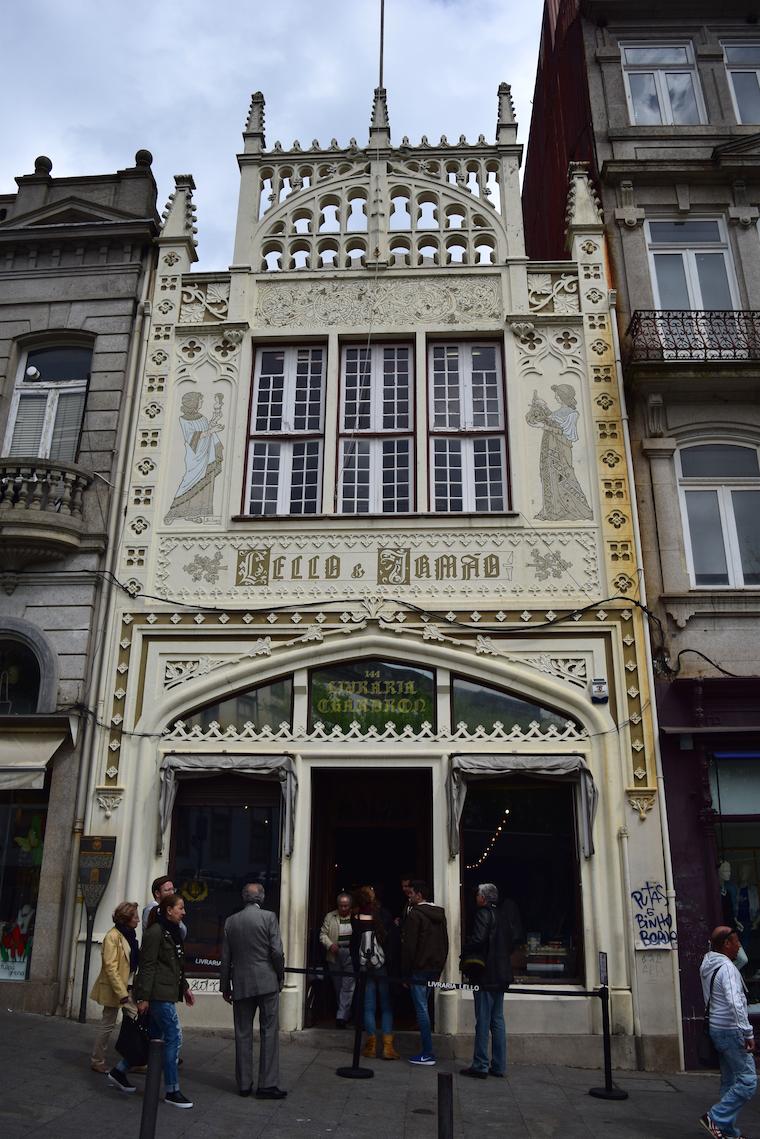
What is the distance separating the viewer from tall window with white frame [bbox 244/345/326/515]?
45.0 feet

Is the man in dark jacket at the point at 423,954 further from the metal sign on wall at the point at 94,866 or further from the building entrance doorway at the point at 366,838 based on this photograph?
the metal sign on wall at the point at 94,866

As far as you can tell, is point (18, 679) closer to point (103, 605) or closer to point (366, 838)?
point (103, 605)

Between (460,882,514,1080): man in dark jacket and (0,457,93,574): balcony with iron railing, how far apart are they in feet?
25.3

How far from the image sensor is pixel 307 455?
13984mm

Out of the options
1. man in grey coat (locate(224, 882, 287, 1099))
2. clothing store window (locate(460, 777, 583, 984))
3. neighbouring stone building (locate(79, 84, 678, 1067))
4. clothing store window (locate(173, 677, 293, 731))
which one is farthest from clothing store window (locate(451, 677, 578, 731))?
man in grey coat (locate(224, 882, 287, 1099))

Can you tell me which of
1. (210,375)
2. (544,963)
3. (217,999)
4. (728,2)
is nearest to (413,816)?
(544,963)

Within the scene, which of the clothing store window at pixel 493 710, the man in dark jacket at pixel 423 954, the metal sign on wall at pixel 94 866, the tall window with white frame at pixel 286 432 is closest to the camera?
the man in dark jacket at pixel 423 954

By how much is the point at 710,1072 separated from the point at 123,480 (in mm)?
11172

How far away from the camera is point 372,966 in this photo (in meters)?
10.2

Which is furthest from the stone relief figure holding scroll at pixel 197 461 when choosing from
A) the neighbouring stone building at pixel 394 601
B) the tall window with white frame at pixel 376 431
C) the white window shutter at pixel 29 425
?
the white window shutter at pixel 29 425

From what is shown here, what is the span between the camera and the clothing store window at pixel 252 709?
1242cm

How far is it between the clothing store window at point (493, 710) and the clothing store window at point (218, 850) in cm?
273

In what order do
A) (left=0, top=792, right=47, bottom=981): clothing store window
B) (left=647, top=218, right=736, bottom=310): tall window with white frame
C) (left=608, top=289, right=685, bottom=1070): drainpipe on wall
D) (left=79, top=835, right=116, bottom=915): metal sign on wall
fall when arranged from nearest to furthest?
(left=608, top=289, right=685, bottom=1070): drainpipe on wall < (left=79, top=835, right=116, bottom=915): metal sign on wall < (left=0, top=792, right=47, bottom=981): clothing store window < (left=647, top=218, right=736, bottom=310): tall window with white frame

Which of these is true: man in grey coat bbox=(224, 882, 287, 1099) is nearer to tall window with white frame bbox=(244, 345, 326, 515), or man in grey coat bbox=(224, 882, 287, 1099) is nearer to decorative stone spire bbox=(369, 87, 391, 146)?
tall window with white frame bbox=(244, 345, 326, 515)
